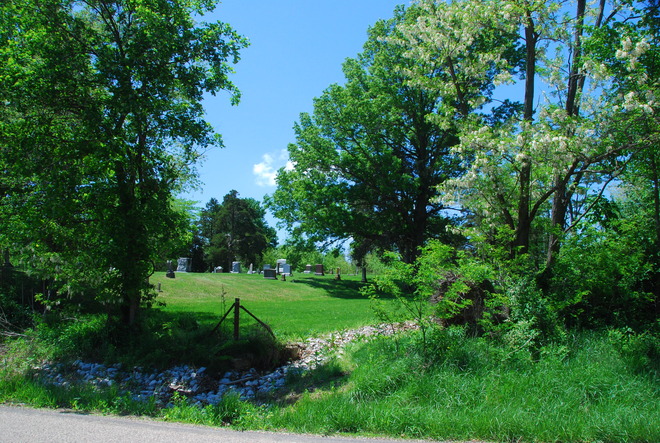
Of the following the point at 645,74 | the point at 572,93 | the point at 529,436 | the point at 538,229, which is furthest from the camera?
the point at 538,229

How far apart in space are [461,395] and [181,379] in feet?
18.0

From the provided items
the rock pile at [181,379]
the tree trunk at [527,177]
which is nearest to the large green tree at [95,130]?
the rock pile at [181,379]

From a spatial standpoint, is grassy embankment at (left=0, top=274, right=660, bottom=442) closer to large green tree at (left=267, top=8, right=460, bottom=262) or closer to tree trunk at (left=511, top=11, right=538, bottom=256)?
tree trunk at (left=511, top=11, right=538, bottom=256)

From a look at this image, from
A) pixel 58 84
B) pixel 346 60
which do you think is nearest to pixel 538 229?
pixel 58 84

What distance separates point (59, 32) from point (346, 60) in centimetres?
2177

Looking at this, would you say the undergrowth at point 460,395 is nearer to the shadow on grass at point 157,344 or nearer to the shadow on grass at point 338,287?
the shadow on grass at point 157,344

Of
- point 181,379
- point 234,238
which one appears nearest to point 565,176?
point 181,379

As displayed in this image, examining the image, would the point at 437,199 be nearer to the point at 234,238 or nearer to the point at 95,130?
the point at 95,130

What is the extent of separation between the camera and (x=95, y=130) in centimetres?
984

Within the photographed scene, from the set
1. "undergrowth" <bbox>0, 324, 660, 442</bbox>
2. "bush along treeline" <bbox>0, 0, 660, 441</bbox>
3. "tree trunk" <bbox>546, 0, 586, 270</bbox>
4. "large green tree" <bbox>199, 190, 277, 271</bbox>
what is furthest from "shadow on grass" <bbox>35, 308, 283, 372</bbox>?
"large green tree" <bbox>199, 190, 277, 271</bbox>

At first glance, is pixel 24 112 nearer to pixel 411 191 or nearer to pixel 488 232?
pixel 488 232

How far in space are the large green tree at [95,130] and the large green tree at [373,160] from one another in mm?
15976

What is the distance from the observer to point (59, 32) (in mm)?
10125

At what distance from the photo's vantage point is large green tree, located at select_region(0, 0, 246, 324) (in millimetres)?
9648
